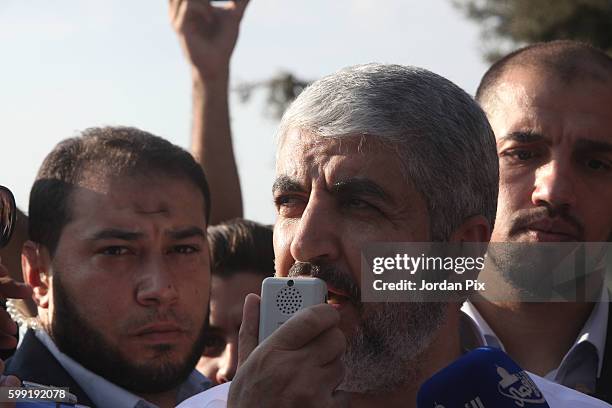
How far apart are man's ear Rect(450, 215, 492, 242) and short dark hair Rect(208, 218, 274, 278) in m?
2.10

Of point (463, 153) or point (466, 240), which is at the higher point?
point (463, 153)

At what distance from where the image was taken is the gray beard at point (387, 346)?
9.41 ft

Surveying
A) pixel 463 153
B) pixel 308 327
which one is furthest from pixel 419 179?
pixel 308 327

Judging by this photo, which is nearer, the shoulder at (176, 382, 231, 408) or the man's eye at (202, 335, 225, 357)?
the shoulder at (176, 382, 231, 408)

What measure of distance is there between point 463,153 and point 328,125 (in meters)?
0.39

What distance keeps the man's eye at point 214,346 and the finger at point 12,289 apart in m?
2.00

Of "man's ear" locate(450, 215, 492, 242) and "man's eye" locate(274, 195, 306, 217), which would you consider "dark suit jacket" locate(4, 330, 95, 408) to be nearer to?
"man's eye" locate(274, 195, 306, 217)

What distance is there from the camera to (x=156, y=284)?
13.5ft

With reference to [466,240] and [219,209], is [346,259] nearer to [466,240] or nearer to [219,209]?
[466,240]

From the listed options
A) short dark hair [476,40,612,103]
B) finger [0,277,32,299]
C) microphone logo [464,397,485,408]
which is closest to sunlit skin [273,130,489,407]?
microphone logo [464,397,485,408]

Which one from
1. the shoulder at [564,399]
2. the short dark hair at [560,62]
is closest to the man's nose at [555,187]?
the short dark hair at [560,62]

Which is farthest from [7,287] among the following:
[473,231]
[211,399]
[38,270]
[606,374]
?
[606,374]

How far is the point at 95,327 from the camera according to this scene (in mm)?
4090

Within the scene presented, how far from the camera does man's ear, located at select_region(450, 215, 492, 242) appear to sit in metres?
3.10
